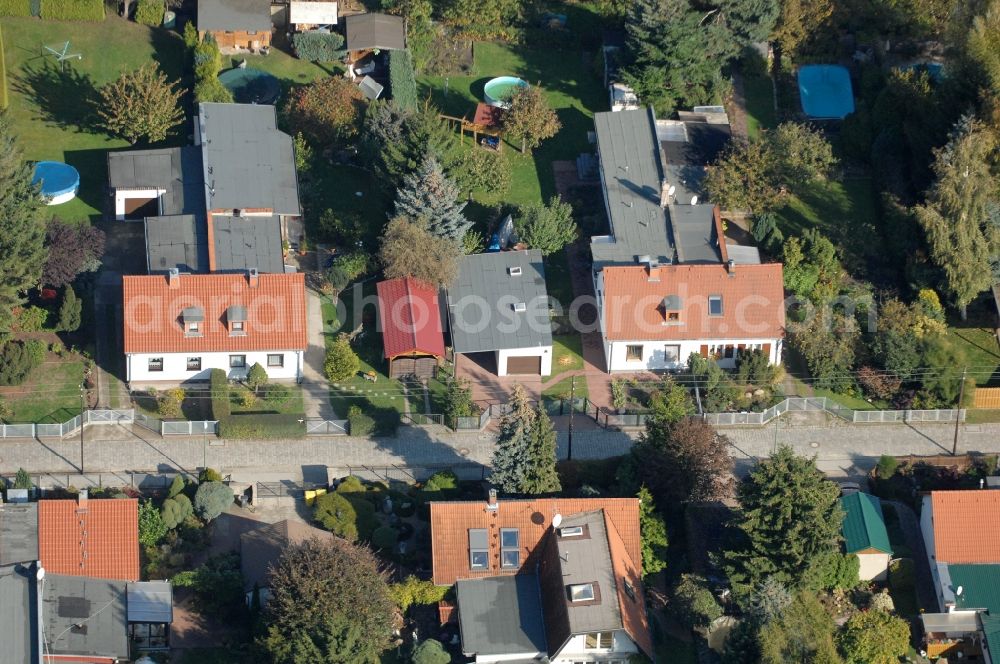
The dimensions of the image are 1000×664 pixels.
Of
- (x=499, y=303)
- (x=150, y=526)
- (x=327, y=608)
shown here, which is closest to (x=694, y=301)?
(x=499, y=303)

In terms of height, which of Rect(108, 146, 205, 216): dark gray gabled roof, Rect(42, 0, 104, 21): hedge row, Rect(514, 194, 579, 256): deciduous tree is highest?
Rect(42, 0, 104, 21): hedge row

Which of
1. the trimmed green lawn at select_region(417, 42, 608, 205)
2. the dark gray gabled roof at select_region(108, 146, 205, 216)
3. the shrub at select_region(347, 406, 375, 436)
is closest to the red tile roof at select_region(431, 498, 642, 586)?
the shrub at select_region(347, 406, 375, 436)

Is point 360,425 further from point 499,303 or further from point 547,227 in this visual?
point 547,227

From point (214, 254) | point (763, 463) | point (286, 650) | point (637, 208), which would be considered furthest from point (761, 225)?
point (286, 650)

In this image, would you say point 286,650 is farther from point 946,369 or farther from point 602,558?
point 946,369

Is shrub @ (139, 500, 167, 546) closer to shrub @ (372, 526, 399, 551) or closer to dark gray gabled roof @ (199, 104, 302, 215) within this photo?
shrub @ (372, 526, 399, 551)

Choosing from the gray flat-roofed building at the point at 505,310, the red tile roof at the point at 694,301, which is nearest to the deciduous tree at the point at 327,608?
the gray flat-roofed building at the point at 505,310
